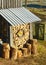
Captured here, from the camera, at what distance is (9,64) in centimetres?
1523

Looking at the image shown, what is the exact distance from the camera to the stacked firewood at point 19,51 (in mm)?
15766

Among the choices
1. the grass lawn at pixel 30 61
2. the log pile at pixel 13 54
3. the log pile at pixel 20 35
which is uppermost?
the log pile at pixel 20 35

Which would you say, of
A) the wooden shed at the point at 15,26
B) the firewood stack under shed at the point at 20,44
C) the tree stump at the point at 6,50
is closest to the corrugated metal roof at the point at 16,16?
the wooden shed at the point at 15,26

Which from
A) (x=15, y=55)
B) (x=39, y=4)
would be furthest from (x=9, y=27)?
(x=39, y=4)

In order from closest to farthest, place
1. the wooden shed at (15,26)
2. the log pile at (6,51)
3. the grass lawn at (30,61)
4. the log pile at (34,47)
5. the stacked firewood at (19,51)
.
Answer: the grass lawn at (30,61), the log pile at (6,51), the stacked firewood at (19,51), the wooden shed at (15,26), the log pile at (34,47)

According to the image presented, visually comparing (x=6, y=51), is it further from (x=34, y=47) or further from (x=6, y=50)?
(x=34, y=47)

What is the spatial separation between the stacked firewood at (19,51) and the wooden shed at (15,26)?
1.86 ft

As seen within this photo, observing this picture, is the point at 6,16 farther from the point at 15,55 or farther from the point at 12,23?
the point at 15,55

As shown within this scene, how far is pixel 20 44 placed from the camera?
1738cm

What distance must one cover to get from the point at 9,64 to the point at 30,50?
196 centimetres

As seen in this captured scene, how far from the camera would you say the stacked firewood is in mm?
15766

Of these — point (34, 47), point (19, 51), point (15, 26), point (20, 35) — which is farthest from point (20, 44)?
point (19, 51)

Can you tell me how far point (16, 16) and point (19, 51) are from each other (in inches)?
82.5

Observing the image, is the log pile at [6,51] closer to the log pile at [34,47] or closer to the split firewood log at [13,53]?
the split firewood log at [13,53]
